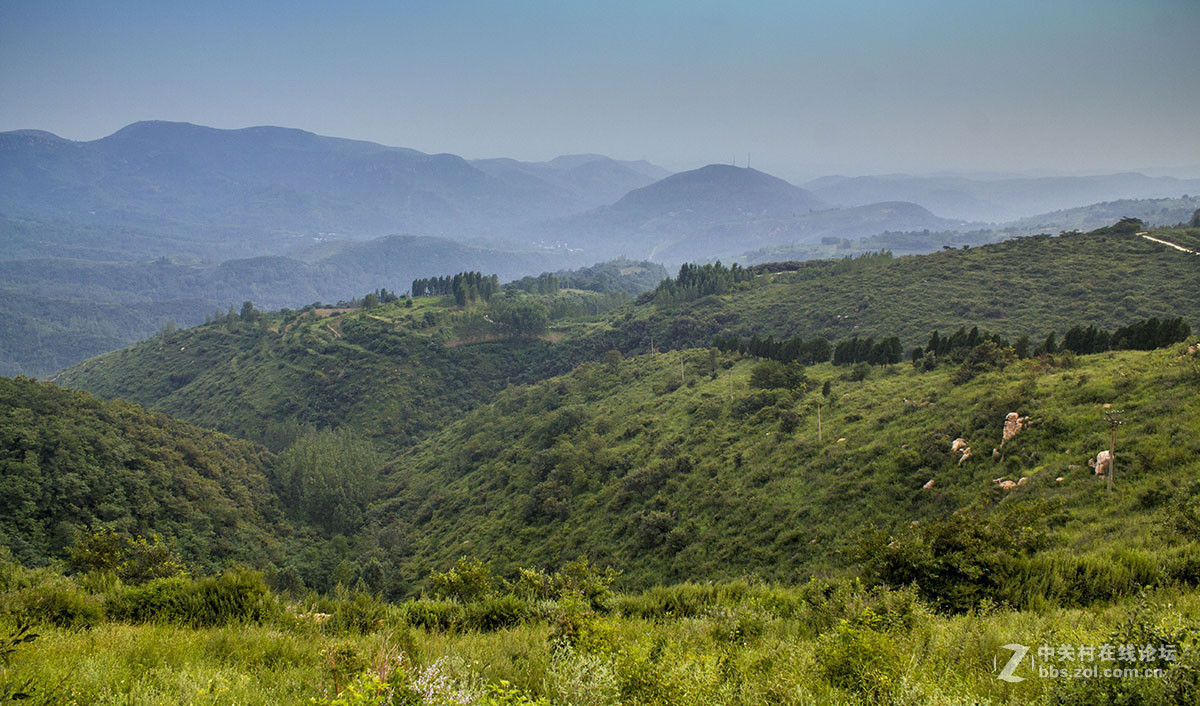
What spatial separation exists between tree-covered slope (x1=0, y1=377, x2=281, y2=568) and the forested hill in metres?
28.9

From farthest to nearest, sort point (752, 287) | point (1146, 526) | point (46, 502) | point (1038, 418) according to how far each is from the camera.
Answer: point (752, 287)
point (46, 502)
point (1038, 418)
point (1146, 526)

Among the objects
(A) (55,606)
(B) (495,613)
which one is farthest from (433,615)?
(A) (55,606)

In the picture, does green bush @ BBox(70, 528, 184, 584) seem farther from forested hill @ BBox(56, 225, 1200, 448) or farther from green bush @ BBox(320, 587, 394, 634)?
forested hill @ BBox(56, 225, 1200, 448)

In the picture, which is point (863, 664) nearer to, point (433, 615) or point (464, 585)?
point (433, 615)

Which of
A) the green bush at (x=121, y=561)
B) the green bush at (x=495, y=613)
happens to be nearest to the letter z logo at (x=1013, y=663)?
the green bush at (x=495, y=613)

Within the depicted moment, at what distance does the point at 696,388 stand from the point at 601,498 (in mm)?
16952

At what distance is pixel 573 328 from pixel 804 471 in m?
91.2

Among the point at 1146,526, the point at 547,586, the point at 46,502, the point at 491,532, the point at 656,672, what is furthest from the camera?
the point at 491,532

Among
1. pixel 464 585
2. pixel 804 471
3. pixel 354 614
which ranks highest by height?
pixel 354 614

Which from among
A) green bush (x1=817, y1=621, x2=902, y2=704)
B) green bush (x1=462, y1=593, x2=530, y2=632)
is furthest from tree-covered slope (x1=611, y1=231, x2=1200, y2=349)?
green bush (x1=817, y1=621, x2=902, y2=704)

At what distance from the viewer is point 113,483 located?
37438mm

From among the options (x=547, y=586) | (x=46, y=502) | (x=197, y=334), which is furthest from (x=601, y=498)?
(x=197, y=334)

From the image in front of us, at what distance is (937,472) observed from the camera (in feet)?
67.6

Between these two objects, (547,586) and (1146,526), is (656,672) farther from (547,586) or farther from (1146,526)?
(1146,526)
